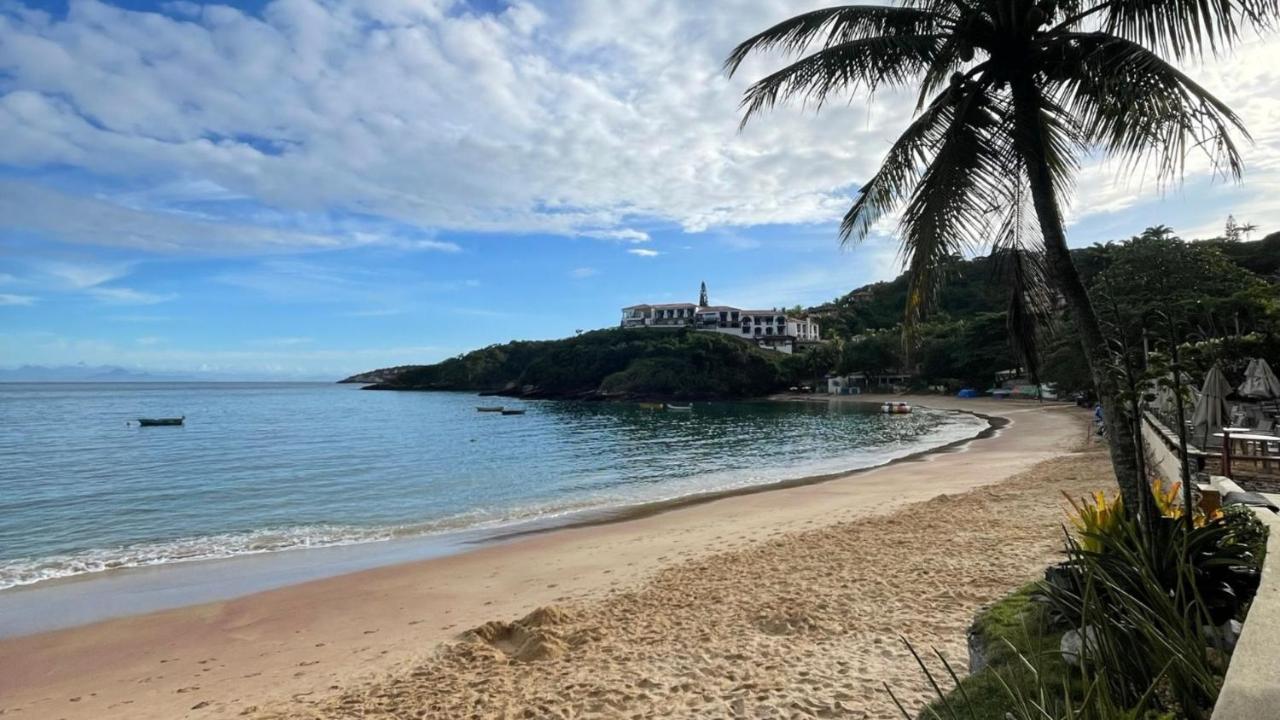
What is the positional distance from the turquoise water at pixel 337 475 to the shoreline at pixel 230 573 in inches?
20.5

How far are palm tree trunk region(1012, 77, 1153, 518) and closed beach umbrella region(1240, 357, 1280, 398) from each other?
9.52m

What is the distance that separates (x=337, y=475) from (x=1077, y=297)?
22.9 m

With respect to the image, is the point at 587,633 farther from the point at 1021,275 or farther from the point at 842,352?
the point at 842,352

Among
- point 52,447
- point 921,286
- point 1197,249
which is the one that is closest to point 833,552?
point 921,286

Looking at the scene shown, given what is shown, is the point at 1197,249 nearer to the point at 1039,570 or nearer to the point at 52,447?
the point at 1039,570

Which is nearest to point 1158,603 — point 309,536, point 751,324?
point 309,536

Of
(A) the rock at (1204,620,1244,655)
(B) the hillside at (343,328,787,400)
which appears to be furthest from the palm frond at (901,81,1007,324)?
(B) the hillside at (343,328,787,400)

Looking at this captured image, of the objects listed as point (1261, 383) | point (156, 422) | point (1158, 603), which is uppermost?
point (1261, 383)

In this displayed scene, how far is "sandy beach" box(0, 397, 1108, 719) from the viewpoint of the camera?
5.09 metres

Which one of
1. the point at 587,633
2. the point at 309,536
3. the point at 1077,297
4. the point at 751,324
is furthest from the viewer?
the point at 751,324

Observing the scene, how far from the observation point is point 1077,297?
4594 millimetres

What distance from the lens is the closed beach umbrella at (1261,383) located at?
1099 centimetres

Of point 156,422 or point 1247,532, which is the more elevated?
point 1247,532

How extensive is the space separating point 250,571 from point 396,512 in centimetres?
541
